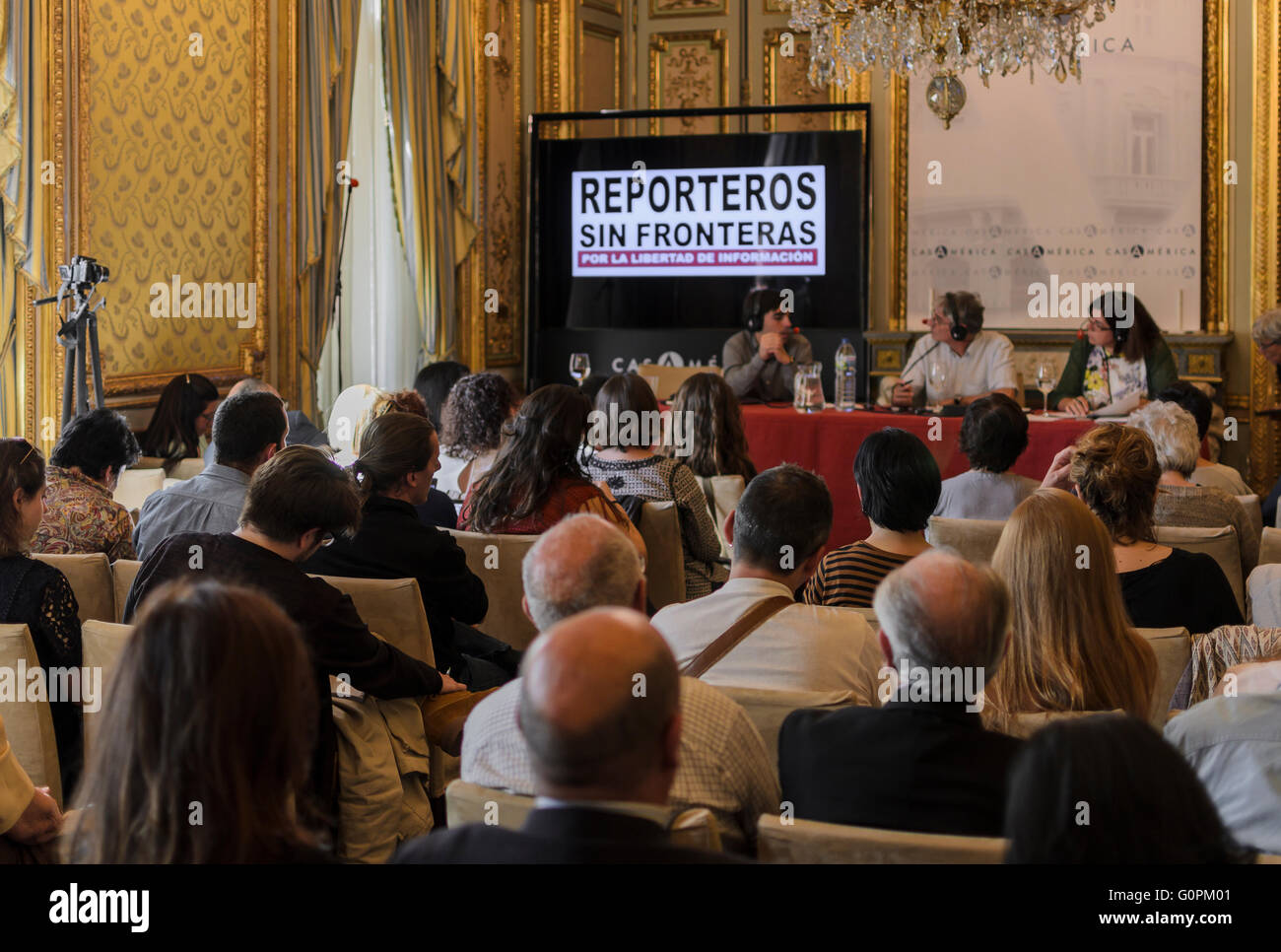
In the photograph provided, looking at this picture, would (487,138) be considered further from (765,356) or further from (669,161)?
(765,356)

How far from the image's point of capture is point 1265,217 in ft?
25.8

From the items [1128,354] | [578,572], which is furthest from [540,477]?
[1128,354]

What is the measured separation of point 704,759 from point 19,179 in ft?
14.5

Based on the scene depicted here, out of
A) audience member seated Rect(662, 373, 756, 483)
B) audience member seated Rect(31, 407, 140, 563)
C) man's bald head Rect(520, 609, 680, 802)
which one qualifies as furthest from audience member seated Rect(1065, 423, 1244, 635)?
audience member seated Rect(31, 407, 140, 563)

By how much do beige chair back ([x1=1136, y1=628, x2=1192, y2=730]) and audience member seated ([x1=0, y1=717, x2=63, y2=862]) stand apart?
5.98ft

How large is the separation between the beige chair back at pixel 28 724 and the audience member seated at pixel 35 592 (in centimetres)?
24

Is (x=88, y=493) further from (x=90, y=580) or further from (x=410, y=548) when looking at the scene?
(x=410, y=548)

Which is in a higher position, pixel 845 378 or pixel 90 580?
pixel 845 378

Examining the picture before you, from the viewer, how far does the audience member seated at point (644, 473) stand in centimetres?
430

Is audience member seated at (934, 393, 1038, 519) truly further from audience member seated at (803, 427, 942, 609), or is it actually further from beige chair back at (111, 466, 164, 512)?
beige chair back at (111, 466, 164, 512)

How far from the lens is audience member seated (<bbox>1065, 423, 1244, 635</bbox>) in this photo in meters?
3.02

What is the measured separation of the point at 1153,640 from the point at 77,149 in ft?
15.5

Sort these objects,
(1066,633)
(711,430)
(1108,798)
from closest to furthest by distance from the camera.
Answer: (1108,798) → (1066,633) → (711,430)
